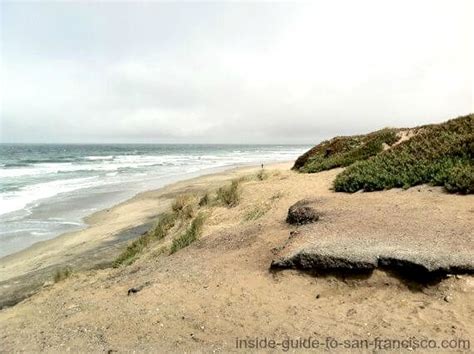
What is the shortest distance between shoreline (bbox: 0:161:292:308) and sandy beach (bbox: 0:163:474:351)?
25.0 inches

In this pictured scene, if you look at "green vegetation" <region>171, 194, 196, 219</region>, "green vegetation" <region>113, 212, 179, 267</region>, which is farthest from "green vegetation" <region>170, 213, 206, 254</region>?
"green vegetation" <region>171, 194, 196, 219</region>

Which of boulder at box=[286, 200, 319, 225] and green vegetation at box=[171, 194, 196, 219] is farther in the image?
green vegetation at box=[171, 194, 196, 219]

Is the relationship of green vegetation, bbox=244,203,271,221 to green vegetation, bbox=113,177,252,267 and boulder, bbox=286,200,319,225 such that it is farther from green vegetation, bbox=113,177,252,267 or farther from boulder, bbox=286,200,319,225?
boulder, bbox=286,200,319,225

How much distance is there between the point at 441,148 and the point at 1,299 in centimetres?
1088

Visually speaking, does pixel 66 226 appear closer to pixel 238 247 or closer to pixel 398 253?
pixel 238 247

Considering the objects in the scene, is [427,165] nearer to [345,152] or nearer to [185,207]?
[185,207]

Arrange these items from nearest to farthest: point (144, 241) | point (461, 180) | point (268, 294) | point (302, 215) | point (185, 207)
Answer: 1. point (268, 294)
2. point (302, 215)
3. point (461, 180)
4. point (144, 241)
5. point (185, 207)

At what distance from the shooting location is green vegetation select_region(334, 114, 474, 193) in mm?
9574

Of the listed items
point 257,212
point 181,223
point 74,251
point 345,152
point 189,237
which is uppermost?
point 345,152

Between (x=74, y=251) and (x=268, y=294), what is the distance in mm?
7938

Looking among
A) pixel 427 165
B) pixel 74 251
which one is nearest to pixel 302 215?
pixel 427 165

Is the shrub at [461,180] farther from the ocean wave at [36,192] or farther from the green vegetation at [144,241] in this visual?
the ocean wave at [36,192]

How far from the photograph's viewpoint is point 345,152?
1969 centimetres

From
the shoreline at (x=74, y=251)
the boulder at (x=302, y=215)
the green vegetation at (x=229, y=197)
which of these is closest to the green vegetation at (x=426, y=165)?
the boulder at (x=302, y=215)
